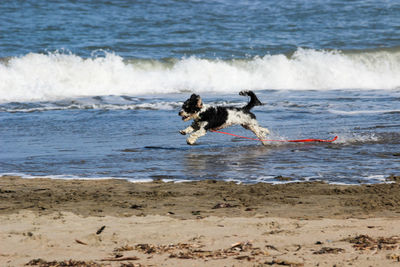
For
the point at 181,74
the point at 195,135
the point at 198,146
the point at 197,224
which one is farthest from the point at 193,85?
the point at 197,224

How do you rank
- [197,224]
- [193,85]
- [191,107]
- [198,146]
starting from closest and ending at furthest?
[197,224]
[191,107]
[198,146]
[193,85]

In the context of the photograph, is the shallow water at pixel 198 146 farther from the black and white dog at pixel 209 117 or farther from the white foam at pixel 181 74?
the white foam at pixel 181 74

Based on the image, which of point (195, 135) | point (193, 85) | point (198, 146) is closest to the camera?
point (195, 135)

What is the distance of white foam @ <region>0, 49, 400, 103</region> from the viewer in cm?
1750

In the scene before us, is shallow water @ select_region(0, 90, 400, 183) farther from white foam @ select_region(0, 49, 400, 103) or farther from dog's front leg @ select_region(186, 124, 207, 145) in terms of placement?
white foam @ select_region(0, 49, 400, 103)

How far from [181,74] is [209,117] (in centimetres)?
1005

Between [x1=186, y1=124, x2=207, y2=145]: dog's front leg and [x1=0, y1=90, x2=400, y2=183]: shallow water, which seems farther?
[x1=186, y1=124, x2=207, y2=145]: dog's front leg

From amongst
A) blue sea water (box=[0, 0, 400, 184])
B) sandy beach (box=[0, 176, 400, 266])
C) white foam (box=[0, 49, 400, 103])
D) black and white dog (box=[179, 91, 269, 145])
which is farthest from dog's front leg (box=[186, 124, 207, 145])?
white foam (box=[0, 49, 400, 103])

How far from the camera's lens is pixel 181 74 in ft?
62.6

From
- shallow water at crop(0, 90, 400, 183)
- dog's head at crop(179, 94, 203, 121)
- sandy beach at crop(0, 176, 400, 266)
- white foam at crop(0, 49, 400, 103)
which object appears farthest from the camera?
white foam at crop(0, 49, 400, 103)

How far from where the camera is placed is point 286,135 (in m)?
10.0

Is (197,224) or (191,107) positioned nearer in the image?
(197,224)

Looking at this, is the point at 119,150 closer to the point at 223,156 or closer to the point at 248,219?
the point at 223,156

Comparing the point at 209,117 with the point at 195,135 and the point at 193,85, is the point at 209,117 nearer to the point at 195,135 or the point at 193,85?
the point at 195,135
